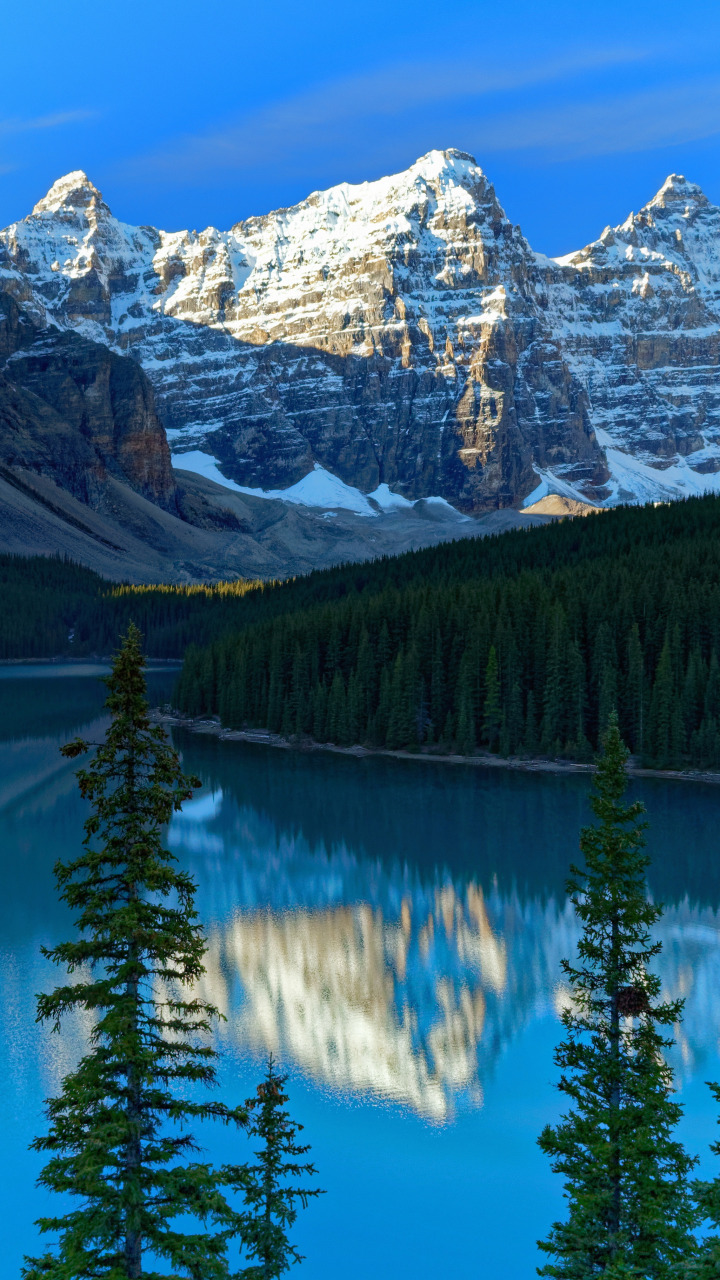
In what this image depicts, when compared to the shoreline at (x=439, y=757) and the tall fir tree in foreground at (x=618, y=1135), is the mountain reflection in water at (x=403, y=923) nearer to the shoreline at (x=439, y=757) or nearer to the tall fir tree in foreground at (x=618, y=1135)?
the shoreline at (x=439, y=757)

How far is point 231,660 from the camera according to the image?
357 ft

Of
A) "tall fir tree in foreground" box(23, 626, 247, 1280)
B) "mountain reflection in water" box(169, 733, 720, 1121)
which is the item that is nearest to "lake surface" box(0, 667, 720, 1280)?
"mountain reflection in water" box(169, 733, 720, 1121)

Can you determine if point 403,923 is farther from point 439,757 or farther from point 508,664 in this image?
Result: point 508,664

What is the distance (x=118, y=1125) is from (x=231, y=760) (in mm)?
72659

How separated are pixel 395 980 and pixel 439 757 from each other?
4905 centimetres

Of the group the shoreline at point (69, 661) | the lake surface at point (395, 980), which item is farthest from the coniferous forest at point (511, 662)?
the shoreline at point (69, 661)

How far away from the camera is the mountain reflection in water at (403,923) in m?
32.2

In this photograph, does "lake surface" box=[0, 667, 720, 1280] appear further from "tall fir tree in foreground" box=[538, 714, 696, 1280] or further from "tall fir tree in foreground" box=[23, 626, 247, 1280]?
"tall fir tree in foreground" box=[23, 626, 247, 1280]

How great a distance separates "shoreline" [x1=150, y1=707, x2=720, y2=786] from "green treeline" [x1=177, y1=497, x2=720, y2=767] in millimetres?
932

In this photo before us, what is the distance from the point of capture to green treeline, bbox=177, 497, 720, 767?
82625 millimetres

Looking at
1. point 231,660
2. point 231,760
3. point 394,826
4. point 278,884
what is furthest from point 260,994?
point 231,660

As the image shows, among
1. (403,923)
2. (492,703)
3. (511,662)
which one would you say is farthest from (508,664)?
(403,923)

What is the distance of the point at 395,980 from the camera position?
37969 mm

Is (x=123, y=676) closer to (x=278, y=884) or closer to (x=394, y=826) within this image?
(x=278, y=884)
